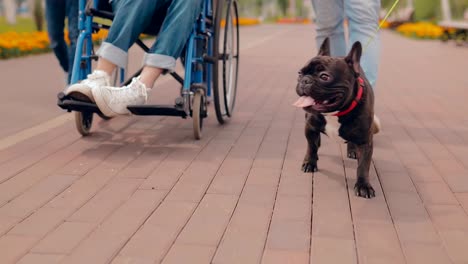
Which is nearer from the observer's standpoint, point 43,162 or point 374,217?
point 374,217

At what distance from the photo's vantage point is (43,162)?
3.35 meters

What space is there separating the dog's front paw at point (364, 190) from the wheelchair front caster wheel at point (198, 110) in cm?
131

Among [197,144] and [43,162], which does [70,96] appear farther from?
[197,144]

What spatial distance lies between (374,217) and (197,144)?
5.11 ft

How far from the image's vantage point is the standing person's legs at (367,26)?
3975 mm

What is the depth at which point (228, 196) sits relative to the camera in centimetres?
282

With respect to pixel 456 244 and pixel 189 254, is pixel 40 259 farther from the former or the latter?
pixel 456 244

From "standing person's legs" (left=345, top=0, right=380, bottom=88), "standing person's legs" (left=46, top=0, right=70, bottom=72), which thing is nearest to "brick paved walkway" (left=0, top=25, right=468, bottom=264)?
"standing person's legs" (left=345, top=0, right=380, bottom=88)

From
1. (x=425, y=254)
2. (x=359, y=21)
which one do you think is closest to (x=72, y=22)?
(x=359, y=21)

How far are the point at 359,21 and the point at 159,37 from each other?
138 cm

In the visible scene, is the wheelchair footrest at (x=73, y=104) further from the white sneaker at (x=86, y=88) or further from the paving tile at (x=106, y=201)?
the paving tile at (x=106, y=201)

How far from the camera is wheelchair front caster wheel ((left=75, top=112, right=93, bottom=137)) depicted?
12.5 ft

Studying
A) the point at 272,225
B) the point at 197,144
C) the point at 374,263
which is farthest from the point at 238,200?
the point at 197,144

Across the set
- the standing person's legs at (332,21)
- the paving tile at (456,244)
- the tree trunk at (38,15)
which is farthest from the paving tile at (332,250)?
the tree trunk at (38,15)
